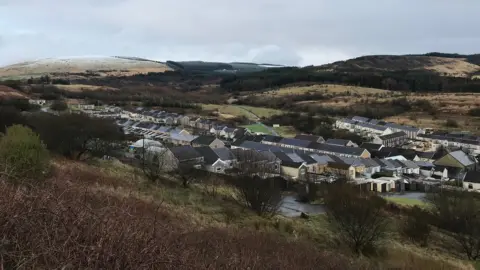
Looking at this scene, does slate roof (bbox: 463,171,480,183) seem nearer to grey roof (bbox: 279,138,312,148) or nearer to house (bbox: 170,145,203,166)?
grey roof (bbox: 279,138,312,148)

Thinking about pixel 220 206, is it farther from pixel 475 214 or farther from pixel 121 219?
pixel 121 219

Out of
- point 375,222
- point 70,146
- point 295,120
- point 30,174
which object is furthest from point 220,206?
point 295,120

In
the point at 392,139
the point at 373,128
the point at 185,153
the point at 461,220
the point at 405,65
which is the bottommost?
the point at 392,139

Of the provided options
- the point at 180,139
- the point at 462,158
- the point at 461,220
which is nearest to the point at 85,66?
the point at 180,139

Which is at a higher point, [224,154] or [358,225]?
[358,225]

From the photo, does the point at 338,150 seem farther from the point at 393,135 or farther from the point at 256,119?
the point at 256,119

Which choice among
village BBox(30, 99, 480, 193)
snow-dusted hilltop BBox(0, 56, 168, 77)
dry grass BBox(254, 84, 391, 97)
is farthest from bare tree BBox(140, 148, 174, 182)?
snow-dusted hilltop BBox(0, 56, 168, 77)

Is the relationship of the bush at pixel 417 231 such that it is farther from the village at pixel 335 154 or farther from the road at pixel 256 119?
the road at pixel 256 119
